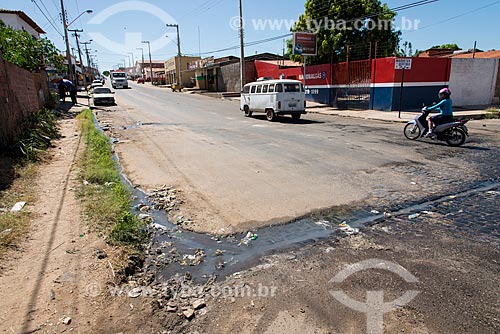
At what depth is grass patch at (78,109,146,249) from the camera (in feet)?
15.0

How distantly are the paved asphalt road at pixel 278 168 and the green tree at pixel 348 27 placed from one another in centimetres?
1438

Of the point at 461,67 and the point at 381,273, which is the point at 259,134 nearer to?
the point at 381,273

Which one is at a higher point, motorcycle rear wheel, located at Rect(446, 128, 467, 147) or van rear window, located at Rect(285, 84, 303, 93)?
van rear window, located at Rect(285, 84, 303, 93)

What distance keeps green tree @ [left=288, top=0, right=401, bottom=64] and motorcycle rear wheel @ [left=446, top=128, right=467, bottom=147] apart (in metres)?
16.6

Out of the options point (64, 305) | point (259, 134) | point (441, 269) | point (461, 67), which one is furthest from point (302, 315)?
point (461, 67)

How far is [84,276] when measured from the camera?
12.0 feet

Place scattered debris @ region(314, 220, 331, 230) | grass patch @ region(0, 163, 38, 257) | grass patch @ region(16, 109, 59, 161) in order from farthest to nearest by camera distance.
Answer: grass patch @ region(16, 109, 59, 161)
scattered debris @ region(314, 220, 331, 230)
grass patch @ region(0, 163, 38, 257)

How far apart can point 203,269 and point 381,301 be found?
188cm

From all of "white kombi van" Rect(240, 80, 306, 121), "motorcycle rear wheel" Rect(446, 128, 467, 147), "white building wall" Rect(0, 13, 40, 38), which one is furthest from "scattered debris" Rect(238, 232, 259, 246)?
"white building wall" Rect(0, 13, 40, 38)

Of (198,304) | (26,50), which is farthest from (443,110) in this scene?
(26,50)

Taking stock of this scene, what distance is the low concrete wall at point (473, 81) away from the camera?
70.1 feet

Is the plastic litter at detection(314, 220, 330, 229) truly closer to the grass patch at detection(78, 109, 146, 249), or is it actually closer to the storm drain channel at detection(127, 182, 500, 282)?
the storm drain channel at detection(127, 182, 500, 282)

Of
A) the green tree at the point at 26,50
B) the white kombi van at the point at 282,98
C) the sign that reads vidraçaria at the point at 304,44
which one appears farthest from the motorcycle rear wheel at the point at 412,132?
the green tree at the point at 26,50

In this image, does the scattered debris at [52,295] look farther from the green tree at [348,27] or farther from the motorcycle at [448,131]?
the green tree at [348,27]
